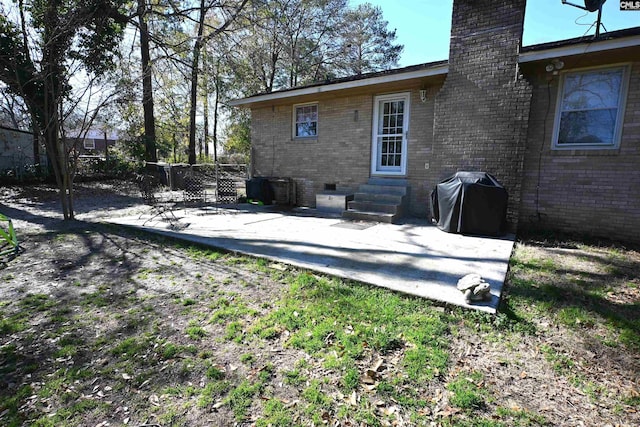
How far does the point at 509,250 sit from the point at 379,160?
4232mm

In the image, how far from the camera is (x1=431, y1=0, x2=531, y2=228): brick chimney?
594 centimetres

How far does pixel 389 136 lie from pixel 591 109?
3.88 m

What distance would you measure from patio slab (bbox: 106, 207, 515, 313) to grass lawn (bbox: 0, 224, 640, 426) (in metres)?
0.25

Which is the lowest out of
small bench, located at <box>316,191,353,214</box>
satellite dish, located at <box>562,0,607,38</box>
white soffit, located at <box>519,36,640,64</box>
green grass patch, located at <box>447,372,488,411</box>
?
green grass patch, located at <box>447,372,488,411</box>

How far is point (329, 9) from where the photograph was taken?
2141cm

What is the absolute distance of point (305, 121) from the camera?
9719 millimetres

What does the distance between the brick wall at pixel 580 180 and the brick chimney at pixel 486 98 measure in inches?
20.6

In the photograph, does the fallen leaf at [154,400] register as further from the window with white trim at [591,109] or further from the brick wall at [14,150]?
the brick wall at [14,150]

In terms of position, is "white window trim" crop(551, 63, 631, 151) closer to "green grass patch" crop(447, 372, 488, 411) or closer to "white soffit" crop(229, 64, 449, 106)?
"white soffit" crop(229, 64, 449, 106)

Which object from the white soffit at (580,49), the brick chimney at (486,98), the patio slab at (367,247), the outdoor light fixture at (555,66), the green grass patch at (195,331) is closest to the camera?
the green grass patch at (195,331)

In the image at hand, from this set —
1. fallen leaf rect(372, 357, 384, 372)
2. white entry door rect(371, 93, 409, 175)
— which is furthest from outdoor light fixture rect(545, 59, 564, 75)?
fallen leaf rect(372, 357, 384, 372)

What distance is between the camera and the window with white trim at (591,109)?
5574 millimetres

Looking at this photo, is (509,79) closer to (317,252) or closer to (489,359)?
(317,252)

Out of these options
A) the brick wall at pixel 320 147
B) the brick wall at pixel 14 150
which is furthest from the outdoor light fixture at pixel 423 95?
the brick wall at pixel 14 150
